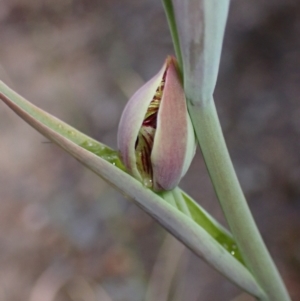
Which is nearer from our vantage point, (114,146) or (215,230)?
(215,230)

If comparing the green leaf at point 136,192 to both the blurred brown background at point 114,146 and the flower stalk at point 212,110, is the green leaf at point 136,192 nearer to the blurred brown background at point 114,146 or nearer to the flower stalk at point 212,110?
the flower stalk at point 212,110

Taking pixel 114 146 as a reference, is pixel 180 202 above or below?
above

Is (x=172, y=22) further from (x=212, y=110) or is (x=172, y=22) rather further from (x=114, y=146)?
(x=114, y=146)

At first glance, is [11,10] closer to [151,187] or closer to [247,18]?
[247,18]

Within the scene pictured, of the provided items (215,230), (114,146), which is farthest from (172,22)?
(114,146)

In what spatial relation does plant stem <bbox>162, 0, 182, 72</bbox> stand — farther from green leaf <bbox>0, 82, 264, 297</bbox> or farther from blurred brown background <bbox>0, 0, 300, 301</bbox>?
blurred brown background <bbox>0, 0, 300, 301</bbox>

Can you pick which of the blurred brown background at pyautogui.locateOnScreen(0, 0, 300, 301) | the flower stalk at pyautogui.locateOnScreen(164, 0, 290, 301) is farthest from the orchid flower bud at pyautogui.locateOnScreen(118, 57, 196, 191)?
the blurred brown background at pyautogui.locateOnScreen(0, 0, 300, 301)
